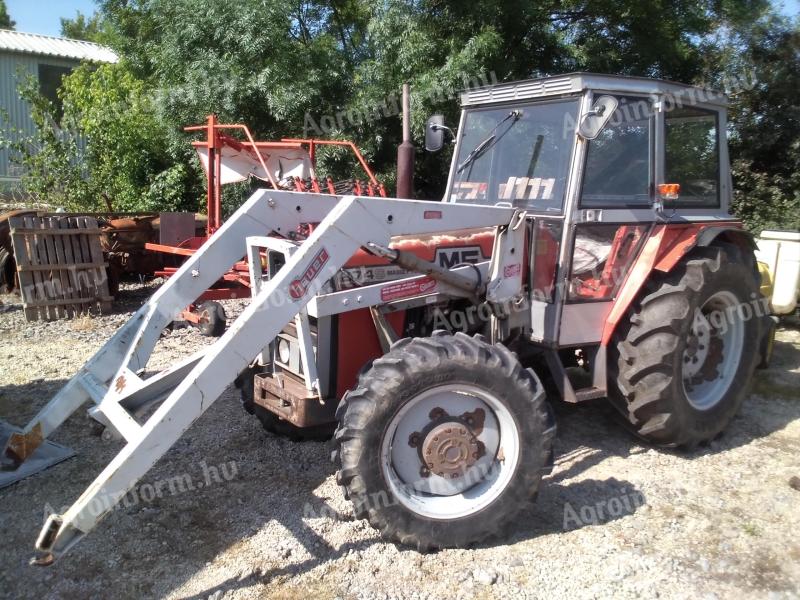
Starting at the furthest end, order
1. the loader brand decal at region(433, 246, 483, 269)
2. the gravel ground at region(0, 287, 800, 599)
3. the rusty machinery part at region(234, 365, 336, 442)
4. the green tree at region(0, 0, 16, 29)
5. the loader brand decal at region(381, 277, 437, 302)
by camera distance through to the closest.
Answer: the green tree at region(0, 0, 16, 29)
the rusty machinery part at region(234, 365, 336, 442)
the loader brand decal at region(433, 246, 483, 269)
the loader brand decal at region(381, 277, 437, 302)
the gravel ground at region(0, 287, 800, 599)

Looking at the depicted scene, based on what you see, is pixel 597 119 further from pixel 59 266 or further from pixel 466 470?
pixel 59 266

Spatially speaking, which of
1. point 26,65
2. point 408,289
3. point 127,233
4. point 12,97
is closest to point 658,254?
point 408,289

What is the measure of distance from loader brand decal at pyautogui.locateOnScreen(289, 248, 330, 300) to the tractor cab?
1447mm

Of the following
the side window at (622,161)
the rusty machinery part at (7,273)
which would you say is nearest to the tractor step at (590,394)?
the side window at (622,161)

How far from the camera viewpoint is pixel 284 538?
3227mm

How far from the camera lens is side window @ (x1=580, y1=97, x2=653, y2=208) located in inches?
153

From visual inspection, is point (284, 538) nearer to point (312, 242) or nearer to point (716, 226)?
point (312, 242)

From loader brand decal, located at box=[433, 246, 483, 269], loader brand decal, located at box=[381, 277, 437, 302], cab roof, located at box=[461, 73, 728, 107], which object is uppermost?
cab roof, located at box=[461, 73, 728, 107]

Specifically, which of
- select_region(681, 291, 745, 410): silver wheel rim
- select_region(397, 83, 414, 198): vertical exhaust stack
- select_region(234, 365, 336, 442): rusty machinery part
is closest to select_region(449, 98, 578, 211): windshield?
select_region(397, 83, 414, 198): vertical exhaust stack

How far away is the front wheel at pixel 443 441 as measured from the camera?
2.97 metres

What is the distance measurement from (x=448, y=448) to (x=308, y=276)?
1.08m

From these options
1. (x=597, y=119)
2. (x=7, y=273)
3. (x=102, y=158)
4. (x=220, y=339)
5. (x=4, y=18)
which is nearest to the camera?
(x=220, y=339)

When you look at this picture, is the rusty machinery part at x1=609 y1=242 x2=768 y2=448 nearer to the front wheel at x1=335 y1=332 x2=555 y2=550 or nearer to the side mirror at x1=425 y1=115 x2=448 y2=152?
the front wheel at x1=335 y1=332 x2=555 y2=550

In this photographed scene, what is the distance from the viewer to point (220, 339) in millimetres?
2879
